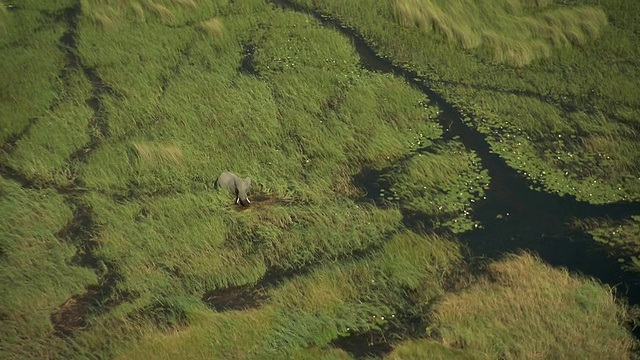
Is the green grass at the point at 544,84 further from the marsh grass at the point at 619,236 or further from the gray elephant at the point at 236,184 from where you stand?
the gray elephant at the point at 236,184

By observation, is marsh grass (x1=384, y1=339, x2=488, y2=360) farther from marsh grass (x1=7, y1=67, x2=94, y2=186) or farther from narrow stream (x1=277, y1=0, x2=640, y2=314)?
marsh grass (x1=7, y1=67, x2=94, y2=186)

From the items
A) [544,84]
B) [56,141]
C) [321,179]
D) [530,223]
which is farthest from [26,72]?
[544,84]

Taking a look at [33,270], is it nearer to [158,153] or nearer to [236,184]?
[158,153]

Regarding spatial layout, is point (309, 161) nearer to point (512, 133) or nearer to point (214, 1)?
point (512, 133)

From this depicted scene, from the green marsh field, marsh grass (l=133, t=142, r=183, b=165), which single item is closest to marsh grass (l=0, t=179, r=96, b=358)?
the green marsh field

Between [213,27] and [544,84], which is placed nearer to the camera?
[544,84]

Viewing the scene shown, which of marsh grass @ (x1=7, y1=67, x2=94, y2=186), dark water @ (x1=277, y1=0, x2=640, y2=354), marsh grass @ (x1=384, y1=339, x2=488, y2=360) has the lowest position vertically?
marsh grass @ (x1=384, y1=339, x2=488, y2=360)

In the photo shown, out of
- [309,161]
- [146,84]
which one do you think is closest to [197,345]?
[309,161]
